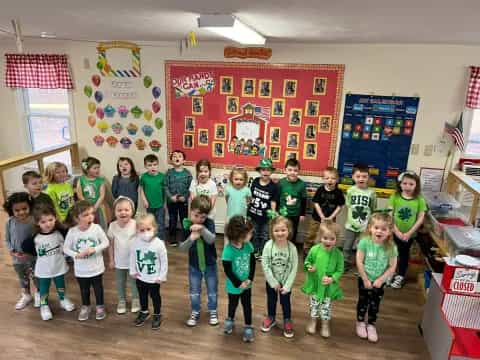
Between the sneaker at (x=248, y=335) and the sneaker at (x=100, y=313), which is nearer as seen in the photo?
the sneaker at (x=248, y=335)

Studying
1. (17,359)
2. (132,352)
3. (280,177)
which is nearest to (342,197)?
(280,177)

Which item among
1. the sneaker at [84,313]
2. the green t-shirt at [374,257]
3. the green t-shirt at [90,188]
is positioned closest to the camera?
the green t-shirt at [374,257]

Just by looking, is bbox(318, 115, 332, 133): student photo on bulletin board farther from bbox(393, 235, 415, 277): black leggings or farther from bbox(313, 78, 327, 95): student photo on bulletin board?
bbox(393, 235, 415, 277): black leggings

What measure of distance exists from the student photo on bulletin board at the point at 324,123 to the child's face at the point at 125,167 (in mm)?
2272

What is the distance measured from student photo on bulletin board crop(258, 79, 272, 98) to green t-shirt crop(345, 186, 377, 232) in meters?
1.49

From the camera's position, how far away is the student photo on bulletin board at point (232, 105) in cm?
430

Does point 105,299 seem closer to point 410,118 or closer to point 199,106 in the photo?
point 199,106

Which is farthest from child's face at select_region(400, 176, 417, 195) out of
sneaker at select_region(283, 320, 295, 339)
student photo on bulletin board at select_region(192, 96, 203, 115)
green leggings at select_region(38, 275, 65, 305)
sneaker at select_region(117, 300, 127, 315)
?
green leggings at select_region(38, 275, 65, 305)

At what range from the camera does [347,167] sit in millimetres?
4203

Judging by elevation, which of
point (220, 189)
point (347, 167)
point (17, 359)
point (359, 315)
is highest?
point (347, 167)

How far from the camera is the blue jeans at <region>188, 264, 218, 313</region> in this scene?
2.88 meters

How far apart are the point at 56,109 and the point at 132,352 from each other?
369cm

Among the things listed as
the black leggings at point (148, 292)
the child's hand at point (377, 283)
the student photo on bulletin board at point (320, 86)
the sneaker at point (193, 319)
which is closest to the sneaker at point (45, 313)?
the black leggings at point (148, 292)

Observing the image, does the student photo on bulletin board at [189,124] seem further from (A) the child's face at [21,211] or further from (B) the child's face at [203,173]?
(A) the child's face at [21,211]
